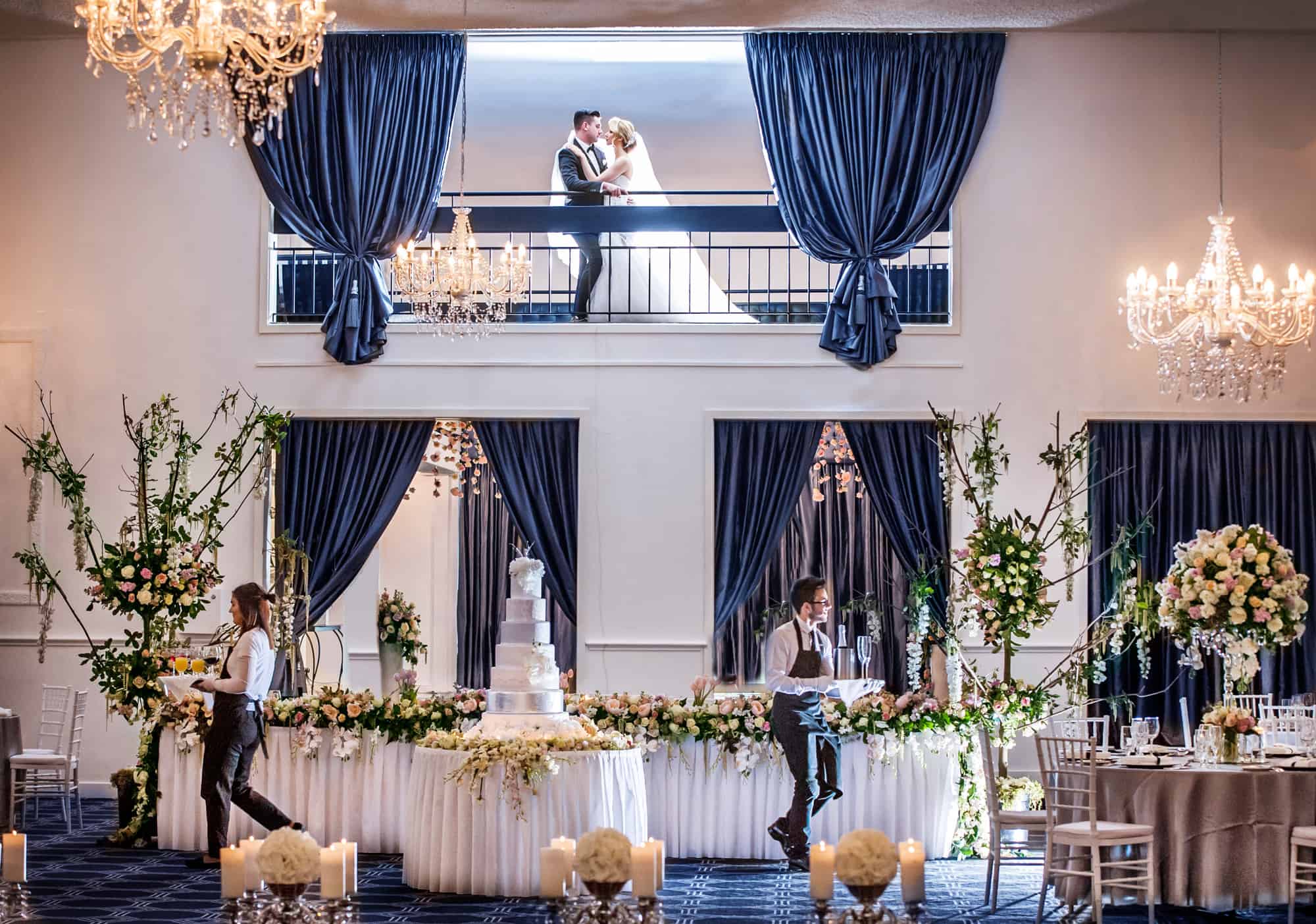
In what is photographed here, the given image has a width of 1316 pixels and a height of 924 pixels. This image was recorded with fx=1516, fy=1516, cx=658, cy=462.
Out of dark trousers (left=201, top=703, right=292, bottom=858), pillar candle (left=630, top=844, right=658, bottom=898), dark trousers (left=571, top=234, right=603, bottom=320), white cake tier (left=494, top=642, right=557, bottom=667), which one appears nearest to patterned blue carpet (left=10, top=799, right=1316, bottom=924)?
dark trousers (left=201, top=703, right=292, bottom=858)

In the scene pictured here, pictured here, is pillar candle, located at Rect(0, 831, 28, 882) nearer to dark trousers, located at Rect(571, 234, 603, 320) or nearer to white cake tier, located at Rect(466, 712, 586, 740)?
white cake tier, located at Rect(466, 712, 586, 740)

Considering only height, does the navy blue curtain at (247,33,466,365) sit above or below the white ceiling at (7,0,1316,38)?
below

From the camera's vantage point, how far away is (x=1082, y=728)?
Result: 368 inches

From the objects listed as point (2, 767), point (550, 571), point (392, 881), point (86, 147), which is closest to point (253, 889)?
point (392, 881)

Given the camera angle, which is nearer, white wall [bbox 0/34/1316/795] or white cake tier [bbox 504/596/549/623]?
white cake tier [bbox 504/596/549/623]

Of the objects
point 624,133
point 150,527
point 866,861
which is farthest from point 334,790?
point 866,861

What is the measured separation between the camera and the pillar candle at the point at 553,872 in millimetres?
3658

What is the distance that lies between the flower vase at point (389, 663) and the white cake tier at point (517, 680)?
4455mm

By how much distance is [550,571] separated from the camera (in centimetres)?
1093

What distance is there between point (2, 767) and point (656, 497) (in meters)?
4.61

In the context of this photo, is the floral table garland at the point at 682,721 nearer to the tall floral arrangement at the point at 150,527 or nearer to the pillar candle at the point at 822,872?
the tall floral arrangement at the point at 150,527

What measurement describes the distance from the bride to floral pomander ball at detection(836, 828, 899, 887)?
25.6ft

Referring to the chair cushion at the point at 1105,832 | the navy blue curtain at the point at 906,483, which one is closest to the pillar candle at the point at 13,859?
the chair cushion at the point at 1105,832

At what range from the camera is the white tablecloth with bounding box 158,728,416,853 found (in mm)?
8625
